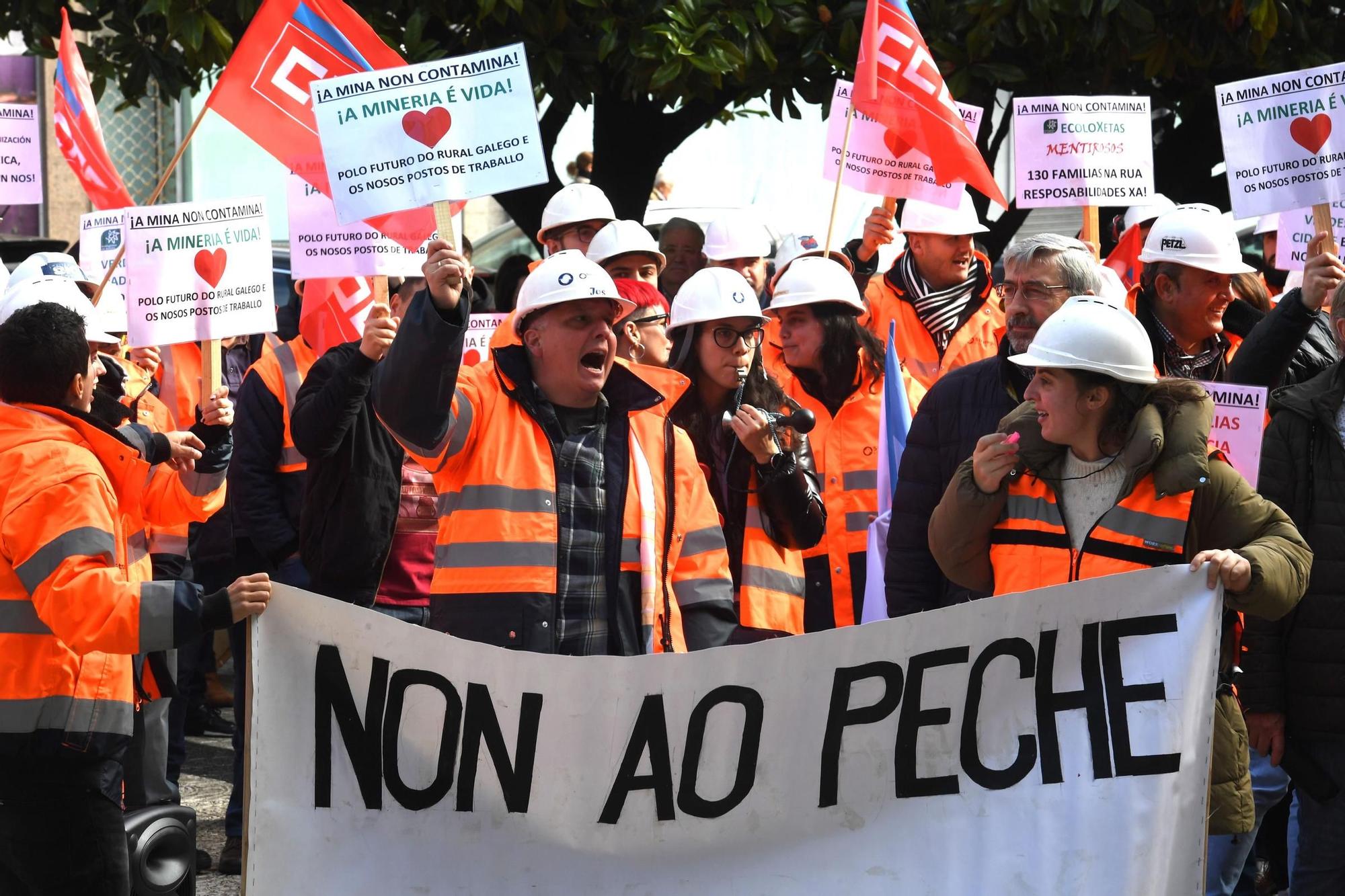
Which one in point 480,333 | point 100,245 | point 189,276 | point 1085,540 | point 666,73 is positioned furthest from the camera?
point 666,73

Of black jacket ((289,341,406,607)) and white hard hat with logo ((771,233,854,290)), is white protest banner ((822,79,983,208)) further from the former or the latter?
black jacket ((289,341,406,607))

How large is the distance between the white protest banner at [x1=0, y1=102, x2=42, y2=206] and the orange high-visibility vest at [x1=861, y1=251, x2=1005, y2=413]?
12.3 ft

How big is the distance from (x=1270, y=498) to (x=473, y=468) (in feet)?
7.18

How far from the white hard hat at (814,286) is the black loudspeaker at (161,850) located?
8.55 feet

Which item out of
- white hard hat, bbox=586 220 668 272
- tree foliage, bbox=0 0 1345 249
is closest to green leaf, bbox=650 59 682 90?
tree foliage, bbox=0 0 1345 249

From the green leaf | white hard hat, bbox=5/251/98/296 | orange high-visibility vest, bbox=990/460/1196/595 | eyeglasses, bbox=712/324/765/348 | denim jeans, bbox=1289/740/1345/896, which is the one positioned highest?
the green leaf

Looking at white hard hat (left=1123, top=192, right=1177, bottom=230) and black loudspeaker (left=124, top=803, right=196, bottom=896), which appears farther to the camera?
white hard hat (left=1123, top=192, right=1177, bottom=230)

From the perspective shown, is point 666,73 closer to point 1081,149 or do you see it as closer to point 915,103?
point 915,103

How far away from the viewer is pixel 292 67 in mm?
6188

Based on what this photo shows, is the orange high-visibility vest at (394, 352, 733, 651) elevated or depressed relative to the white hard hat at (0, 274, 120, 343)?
depressed

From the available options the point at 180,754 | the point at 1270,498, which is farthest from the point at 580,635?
the point at 180,754

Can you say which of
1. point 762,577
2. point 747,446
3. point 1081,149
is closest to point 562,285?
point 747,446

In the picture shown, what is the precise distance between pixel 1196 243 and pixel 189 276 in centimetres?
328

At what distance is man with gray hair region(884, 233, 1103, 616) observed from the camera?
16.8ft
